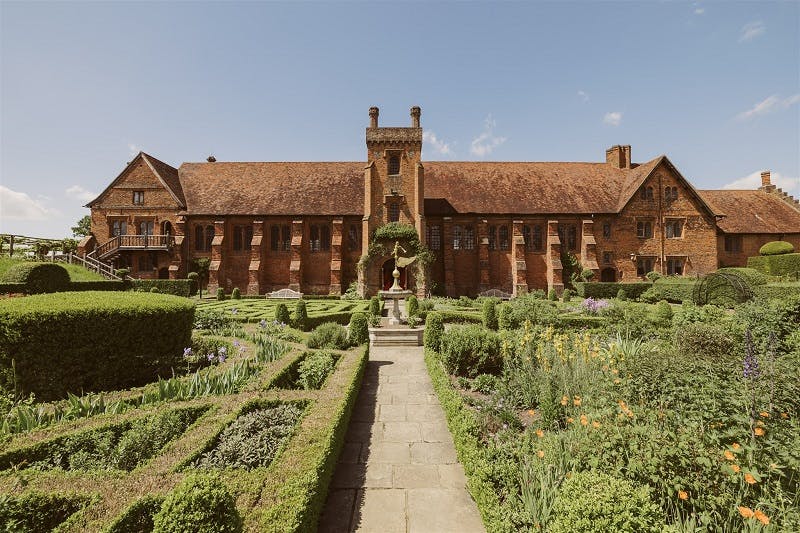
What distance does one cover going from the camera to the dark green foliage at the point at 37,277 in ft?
44.9

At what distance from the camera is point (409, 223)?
1078 inches

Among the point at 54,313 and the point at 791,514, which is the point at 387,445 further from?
the point at 54,313

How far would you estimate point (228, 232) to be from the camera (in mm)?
29031

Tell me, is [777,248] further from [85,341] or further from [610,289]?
[85,341]

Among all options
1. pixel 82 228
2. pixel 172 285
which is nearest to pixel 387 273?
pixel 172 285

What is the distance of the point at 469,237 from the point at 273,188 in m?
17.7

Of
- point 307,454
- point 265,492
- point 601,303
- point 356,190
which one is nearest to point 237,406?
point 307,454

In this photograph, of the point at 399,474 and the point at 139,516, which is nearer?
the point at 139,516

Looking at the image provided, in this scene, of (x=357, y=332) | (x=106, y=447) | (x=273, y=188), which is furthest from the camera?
(x=273, y=188)

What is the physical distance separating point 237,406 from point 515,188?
99.0 ft

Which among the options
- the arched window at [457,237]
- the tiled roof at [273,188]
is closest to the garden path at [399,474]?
the arched window at [457,237]

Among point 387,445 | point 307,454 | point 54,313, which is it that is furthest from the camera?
point 54,313

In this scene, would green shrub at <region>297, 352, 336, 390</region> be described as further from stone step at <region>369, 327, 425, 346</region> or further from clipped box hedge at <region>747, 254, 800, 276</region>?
clipped box hedge at <region>747, 254, 800, 276</region>

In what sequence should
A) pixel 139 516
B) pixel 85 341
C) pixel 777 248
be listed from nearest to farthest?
pixel 139 516, pixel 85 341, pixel 777 248
